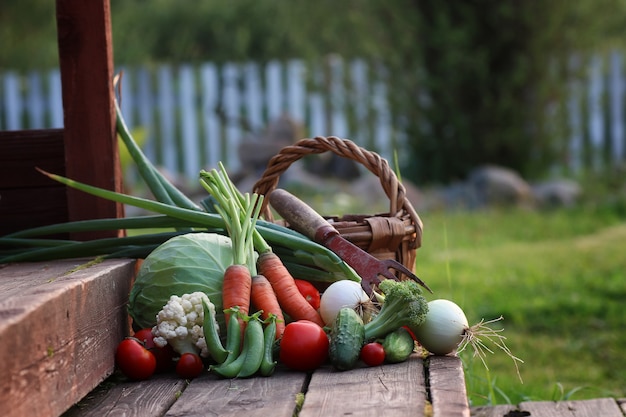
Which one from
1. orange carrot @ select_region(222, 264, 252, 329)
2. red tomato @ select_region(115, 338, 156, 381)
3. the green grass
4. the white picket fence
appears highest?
the white picket fence

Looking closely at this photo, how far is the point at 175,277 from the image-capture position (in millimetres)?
2332

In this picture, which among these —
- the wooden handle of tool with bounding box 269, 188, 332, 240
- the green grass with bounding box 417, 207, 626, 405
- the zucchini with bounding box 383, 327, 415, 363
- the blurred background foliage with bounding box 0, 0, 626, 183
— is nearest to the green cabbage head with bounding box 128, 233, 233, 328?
the wooden handle of tool with bounding box 269, 188, 332, 240

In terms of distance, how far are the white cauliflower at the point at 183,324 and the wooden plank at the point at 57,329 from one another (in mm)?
158

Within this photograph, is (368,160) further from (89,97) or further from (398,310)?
(89,97)

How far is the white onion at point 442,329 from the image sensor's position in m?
2.20

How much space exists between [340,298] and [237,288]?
0.28 metres

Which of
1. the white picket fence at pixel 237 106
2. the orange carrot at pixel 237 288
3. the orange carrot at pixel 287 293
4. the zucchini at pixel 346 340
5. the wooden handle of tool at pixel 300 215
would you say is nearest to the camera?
the zucchini at pixel 346 340

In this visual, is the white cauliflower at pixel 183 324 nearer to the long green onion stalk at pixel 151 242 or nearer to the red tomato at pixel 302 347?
the red tomato at pixel 302 347

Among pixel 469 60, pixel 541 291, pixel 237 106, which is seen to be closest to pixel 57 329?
pixel 541 291

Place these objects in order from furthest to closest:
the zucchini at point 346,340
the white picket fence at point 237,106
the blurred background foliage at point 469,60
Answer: the white picket fence at point 237,106
the blurred background foliage at point 469,60
the zucchini at point 346,340

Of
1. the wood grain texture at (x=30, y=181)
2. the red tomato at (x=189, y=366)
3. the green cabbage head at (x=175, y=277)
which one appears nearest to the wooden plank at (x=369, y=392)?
the red tomato at (x=189, y=366)

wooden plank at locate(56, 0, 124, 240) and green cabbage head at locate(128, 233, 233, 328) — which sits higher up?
wooden plank at locate(56, 0, 124, 240)

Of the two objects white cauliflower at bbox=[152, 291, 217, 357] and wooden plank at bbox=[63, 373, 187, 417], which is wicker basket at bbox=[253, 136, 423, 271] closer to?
→ white cauliflower at bbox=[152, 291, 217, 357]

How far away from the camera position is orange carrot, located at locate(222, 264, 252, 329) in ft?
7.32
